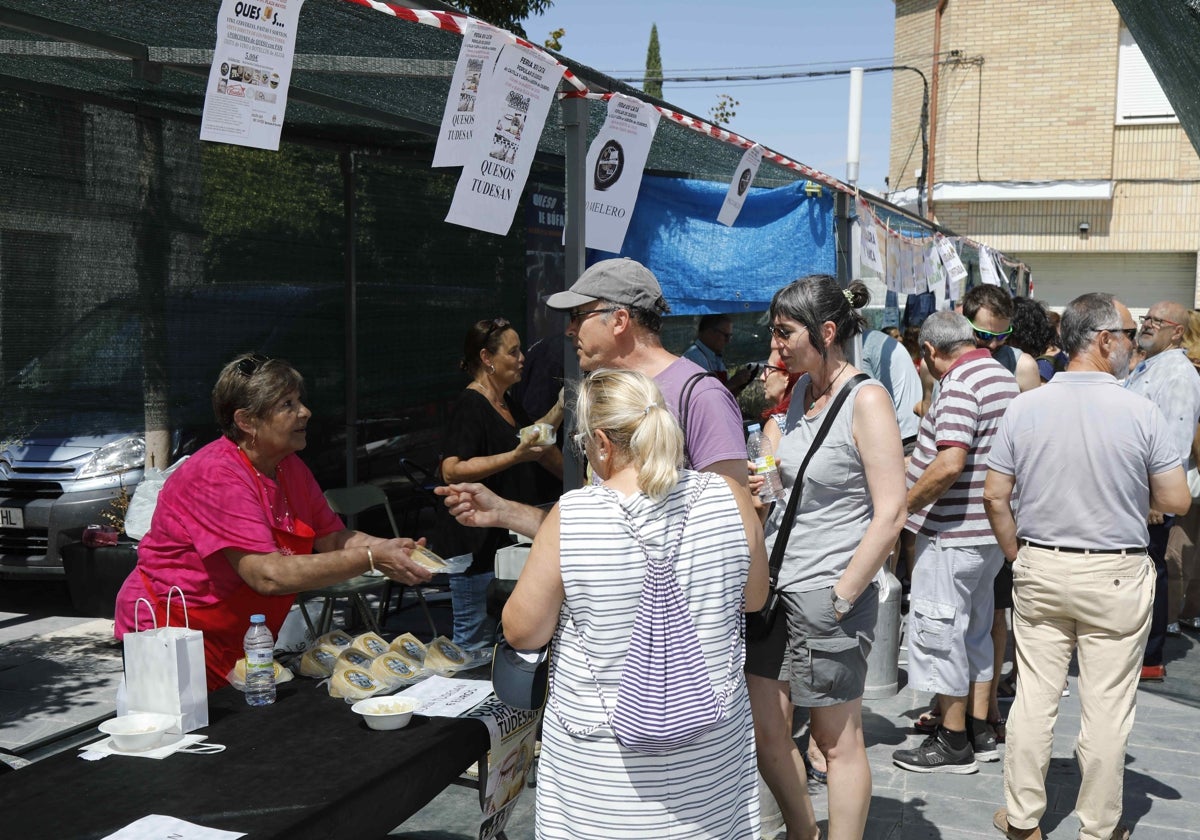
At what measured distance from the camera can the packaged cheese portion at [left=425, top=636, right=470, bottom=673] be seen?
342cm

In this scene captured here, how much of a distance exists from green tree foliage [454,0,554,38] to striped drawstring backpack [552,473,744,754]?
8769mm

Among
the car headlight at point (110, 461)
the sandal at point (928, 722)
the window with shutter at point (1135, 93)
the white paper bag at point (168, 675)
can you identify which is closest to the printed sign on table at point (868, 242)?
the sandal at point (928, 722)

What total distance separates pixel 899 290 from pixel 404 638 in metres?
5.99

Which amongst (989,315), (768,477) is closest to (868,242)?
(989,315)

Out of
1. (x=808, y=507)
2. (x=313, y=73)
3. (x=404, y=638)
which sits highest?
(x=313, y=73)

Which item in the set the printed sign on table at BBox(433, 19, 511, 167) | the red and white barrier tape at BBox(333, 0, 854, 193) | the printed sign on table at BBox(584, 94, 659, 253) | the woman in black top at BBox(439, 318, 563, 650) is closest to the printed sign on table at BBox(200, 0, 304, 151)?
the red and white barrier tape at BBox(333, 0, 854, 193)

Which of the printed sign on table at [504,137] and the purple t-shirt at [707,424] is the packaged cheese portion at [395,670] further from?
the printed sign on table at [504,137]

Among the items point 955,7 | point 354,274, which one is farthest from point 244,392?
point 955,7

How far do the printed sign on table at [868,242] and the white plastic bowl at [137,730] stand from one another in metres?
5.04

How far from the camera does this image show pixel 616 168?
4.19 meters

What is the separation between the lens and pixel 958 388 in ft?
14.9

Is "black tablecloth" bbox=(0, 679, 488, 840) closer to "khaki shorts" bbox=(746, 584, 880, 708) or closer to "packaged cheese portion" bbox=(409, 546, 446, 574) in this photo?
"packaged cheese portion" bbox=(409, 546, 446, 574)

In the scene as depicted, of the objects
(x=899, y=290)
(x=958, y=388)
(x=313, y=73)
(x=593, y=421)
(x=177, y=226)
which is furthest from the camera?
(x=899, y=290)

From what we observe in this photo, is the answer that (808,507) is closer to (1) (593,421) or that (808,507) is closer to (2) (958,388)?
(1) (593,421)
